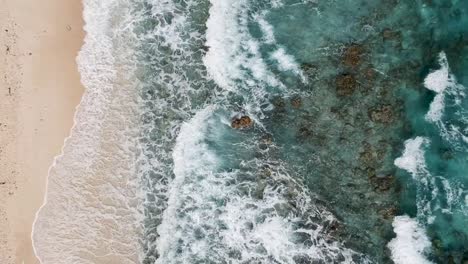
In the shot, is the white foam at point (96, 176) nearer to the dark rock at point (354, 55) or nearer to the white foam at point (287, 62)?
the white foam at point (287, 62)

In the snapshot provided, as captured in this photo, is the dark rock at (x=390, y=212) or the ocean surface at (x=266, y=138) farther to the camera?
the dark rock at (x=390, y=212)

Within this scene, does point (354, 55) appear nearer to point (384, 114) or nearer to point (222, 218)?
point (384, 114)

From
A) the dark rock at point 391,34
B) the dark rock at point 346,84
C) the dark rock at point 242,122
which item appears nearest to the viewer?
the dark rock at point 391,34

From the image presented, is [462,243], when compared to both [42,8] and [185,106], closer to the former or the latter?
[185,106]

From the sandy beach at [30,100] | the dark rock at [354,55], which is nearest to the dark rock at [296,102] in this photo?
the dark rock at [354,55]

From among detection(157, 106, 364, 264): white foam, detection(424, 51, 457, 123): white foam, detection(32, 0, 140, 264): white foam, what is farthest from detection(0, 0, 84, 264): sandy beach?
detection(424, 51, 457, 123): white foam

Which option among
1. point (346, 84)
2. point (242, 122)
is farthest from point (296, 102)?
point (242, 122)
